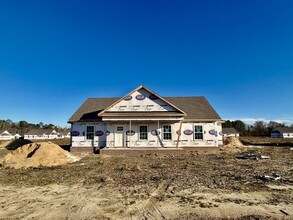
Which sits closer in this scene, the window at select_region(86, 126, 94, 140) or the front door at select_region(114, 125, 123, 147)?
the front door at select_region(114, 125, 123, 147)

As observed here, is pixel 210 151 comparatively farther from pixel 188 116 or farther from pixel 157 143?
pixel 157 143

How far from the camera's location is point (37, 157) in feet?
39.8

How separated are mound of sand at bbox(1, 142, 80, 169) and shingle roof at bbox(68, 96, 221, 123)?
7.22m

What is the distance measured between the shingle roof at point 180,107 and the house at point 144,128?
11cm

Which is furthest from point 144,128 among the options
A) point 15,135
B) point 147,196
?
point 15,135

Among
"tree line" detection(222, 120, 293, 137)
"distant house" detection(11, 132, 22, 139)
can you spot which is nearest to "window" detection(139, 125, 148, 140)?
"tree line" detection(222, 120, 293, 137)

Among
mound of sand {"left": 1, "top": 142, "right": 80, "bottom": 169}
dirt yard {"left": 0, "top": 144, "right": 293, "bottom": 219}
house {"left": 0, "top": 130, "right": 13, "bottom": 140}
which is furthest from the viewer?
house {"left": 0, "top": 130, "right": 13, "bottom": 140}

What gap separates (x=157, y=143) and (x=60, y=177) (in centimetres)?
1215

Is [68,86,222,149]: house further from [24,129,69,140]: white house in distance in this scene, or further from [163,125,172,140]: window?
[24,129,69,140]: white house in distance

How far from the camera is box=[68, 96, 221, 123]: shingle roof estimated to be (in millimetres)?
20567

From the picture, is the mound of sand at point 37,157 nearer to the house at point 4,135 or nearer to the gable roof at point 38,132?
the gable roof at point 38,132

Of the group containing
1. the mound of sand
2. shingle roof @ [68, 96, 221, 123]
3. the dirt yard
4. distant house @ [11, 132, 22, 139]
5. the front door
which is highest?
shingle roof @ [68, 96, 221, 123]

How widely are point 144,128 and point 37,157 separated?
34.4 ft

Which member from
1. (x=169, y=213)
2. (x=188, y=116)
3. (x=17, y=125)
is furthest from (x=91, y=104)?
(x=17, y=125)
